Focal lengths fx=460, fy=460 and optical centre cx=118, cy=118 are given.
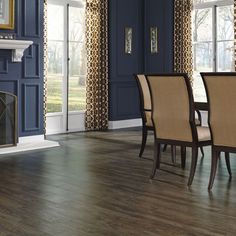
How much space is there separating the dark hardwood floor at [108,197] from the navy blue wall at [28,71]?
33.1 inches

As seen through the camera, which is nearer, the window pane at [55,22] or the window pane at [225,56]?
the window pane at [55,22]

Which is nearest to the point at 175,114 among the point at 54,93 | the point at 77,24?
the point at 54,93

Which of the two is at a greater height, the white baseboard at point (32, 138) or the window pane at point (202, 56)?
the window pane at point (202, 56)

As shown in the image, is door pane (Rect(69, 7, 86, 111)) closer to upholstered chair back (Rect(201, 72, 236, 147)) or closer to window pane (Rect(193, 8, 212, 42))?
window pane (Rect(193, 8, 212, 42))

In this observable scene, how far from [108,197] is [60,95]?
172 inches

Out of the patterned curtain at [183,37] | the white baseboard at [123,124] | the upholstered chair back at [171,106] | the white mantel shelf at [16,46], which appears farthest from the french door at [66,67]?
the upholstered chair back at [171,106]

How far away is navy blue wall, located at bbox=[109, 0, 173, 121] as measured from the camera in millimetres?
8539

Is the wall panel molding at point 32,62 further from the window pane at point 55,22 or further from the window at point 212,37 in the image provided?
the window at point 212,37

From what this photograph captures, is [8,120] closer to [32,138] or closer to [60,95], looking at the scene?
[32,138]

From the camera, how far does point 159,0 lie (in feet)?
29.3

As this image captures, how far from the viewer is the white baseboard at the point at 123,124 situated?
8539 mm

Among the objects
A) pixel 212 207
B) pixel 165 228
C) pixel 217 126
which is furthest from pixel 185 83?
pixel 165 228

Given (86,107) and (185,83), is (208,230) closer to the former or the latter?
(185,83)

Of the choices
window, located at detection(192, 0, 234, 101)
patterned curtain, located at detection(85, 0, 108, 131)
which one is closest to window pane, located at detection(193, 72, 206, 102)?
window, located at detection(192, 0, 234, 101)
